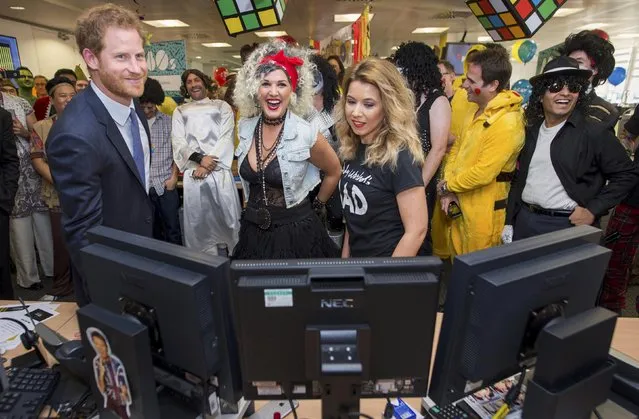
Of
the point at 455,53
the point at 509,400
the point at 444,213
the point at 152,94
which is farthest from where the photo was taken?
the point at 455,53

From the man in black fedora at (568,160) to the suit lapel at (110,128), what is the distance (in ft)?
6.47

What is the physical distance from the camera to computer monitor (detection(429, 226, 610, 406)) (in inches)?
30.6

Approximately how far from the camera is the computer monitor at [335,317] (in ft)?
2.48

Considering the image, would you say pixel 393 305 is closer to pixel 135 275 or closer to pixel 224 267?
pixel 224 267

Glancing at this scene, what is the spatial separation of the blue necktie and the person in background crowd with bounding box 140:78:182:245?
170cm

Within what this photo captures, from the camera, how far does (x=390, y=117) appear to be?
158cm

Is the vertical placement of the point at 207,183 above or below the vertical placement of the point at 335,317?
below

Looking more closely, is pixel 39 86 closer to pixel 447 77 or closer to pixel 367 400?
pixel 447 77

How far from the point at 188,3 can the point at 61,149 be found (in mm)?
7390

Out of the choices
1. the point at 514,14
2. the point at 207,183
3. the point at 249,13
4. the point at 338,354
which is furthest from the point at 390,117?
the point at 514,14

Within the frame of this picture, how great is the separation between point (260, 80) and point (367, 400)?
157 centimetres

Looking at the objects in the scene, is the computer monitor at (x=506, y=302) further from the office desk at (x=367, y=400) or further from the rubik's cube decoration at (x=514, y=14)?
the rubik's cube decoration at (x=514, y=14)

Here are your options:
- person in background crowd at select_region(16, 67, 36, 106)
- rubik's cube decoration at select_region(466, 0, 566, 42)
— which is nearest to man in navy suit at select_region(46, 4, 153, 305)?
rubik's cube decoration at select_region(466, 0, 566, 42)

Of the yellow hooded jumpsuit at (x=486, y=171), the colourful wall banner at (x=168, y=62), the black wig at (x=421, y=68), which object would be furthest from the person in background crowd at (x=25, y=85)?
the yellow hooded jumpsuit at (x=486, y=171)
